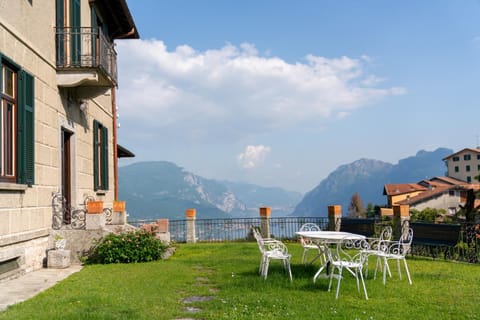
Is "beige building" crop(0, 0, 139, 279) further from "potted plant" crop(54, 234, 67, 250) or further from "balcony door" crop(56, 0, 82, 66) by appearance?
"potted plant" crop(54, 234, 67, 250)

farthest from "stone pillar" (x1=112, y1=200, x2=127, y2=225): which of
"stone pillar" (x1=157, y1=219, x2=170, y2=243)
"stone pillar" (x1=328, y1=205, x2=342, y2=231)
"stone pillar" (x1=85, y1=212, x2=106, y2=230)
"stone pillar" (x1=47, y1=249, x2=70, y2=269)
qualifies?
"stone pillar" (x1=328, y1=205, x2=342, y2=231)

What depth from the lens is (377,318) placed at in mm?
5070

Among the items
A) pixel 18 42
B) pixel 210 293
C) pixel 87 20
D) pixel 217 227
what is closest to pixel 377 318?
pixel 210 293

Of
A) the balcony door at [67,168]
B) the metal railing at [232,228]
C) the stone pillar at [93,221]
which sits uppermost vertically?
the balcony door at [67,168]

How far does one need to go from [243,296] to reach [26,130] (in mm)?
5065

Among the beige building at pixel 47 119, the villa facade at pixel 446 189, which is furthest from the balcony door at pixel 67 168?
the villa facade at pixel 446 189

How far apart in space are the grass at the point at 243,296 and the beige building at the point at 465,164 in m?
81.1

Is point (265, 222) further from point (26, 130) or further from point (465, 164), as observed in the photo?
point (465, 164)

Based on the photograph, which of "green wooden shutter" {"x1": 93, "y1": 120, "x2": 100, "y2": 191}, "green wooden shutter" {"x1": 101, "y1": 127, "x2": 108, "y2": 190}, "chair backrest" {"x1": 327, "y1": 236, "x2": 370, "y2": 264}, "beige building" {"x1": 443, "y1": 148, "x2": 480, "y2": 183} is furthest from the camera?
"beige building" {"x1": 443, "y1": 148, "x2": 480, "y2": 183}

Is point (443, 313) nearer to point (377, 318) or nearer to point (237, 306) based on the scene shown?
point (377, 318)

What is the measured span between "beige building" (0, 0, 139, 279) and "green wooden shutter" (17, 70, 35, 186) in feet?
0.06

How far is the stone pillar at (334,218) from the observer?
1530cm

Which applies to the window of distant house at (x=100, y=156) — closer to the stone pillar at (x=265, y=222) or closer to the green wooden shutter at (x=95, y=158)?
the green wooden shutter at (x=95, y=158)

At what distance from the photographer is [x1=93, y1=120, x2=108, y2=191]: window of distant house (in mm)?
13258
